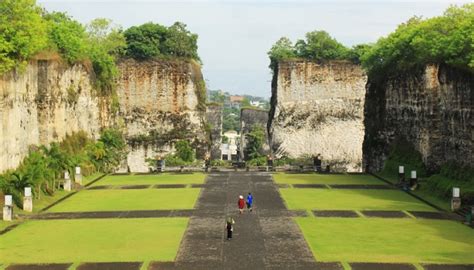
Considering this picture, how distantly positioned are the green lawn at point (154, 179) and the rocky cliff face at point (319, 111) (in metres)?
15.3

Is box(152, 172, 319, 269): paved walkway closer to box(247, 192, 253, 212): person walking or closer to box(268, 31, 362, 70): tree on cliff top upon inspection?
box(247, 192, 253, 212): person walking

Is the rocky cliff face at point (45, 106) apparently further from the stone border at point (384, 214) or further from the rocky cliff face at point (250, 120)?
the rocky cliff face at point (250, 120)

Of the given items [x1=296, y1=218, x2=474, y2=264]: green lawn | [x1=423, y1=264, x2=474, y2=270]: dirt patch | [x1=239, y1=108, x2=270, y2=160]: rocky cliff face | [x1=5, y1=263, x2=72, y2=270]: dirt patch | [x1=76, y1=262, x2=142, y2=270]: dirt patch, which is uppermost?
[x1=239, y1=108, x2=270, y2=160]: rocky cliff face

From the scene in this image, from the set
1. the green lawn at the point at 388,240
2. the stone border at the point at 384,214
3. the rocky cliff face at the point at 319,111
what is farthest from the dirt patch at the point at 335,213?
the rocky cliff face at the point at 319,111

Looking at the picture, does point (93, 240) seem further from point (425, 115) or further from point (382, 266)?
point (425, 115)

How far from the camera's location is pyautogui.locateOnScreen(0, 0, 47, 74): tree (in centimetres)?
3097

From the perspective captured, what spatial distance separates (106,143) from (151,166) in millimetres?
4500

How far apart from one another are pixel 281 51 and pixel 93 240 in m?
38.6

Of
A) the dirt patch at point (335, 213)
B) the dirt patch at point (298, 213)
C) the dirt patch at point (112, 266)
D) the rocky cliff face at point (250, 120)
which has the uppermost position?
the rocky cliff face at point (250, 120)

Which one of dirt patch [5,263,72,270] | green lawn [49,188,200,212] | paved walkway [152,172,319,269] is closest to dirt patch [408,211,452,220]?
paved walkway [152,172,319,269]

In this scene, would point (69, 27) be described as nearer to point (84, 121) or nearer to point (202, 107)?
point (84, 121)

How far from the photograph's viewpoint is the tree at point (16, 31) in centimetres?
3097

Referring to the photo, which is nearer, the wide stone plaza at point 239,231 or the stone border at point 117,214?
the wide stone plaza at point 239,231

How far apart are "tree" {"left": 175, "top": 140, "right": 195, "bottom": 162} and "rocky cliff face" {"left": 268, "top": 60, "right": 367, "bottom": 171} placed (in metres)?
7.18
